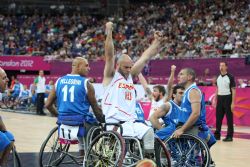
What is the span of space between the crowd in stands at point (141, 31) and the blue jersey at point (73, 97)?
16.9 meters

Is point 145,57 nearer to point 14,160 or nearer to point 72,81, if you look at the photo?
point 72,81

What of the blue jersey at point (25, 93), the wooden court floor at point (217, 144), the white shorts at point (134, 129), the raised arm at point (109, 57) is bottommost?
the wooden court floor at point (217, 144)

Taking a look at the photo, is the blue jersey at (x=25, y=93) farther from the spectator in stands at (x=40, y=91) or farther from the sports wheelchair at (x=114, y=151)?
the sports wheelchair at (x=114, y=151)

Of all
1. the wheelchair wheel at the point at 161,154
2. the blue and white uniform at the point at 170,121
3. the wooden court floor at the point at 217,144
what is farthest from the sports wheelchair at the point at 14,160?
the wooden court floor at the point at 217,144

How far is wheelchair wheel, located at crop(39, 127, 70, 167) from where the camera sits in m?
7.93

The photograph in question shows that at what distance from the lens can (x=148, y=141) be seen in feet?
23.2

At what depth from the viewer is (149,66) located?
2670cm

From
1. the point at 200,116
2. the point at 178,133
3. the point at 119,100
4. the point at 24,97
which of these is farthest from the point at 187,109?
the point at 24,97

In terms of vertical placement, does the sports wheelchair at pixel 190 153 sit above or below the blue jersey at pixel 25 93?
above

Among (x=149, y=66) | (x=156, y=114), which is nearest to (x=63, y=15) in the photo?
(x=149, y=66)

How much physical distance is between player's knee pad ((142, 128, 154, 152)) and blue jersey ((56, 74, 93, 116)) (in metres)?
1.09

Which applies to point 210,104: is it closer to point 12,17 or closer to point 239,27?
point 239,27

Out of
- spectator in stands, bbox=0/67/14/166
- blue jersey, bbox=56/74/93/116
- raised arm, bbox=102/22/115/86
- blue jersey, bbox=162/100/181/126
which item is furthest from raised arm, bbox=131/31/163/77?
spectator in stands, bbox=0/67/14/166

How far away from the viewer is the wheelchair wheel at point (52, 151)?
26.0ft
